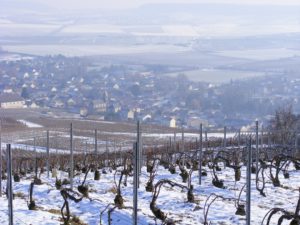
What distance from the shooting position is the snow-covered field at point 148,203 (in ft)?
20.6

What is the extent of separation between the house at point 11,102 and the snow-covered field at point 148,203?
33.9 metres

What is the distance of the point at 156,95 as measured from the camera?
165 feet

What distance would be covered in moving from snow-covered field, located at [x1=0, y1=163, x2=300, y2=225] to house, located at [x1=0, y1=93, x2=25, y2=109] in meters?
33.9

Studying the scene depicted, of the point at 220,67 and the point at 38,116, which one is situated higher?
the point at 220,67

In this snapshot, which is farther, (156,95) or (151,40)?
(151,40)

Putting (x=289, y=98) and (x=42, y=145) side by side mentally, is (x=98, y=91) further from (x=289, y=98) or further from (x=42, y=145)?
(x=42, y=145)

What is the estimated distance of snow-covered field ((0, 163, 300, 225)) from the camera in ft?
20.6

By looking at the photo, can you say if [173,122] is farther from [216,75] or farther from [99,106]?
[216,75]

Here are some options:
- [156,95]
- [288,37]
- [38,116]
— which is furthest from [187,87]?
[288,37]

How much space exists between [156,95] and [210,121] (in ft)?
44.6

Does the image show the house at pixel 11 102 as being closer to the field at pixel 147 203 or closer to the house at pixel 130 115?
the house at pixel 130 115

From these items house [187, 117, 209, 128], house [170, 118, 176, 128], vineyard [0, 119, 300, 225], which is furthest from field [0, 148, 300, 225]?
house [187, 117, 209, 128]

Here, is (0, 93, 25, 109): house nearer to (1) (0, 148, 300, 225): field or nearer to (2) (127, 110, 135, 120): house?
(2) (127, 110, 135, 120): house

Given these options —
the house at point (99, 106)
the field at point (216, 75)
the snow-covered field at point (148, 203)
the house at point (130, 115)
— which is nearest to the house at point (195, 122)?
the house at point (130, 115)
